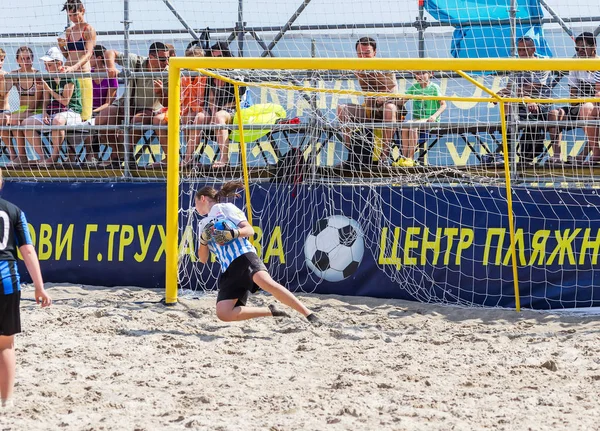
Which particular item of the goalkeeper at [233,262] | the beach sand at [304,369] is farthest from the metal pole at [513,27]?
the goalkeeper at [233,262]

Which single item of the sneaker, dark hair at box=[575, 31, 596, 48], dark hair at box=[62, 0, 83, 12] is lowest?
the sneaker

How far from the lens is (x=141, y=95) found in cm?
960

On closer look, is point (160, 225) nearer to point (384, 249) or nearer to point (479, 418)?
point (384, 249)

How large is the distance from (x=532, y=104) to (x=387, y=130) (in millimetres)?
1469

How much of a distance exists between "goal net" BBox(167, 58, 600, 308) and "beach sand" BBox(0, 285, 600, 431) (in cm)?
56

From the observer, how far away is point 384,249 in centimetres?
888

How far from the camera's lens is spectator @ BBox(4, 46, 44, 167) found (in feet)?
31.9

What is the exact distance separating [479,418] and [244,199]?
5102mm

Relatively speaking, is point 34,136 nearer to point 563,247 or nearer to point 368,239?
point 368,239

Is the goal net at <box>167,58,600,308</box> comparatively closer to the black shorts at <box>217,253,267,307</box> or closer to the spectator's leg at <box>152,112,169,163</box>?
the spectator's leg at <box>152,112,169,163</box>

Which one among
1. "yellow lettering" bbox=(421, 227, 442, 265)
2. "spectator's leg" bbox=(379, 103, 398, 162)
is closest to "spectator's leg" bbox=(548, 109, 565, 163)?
"yellow lettering" bbox=(421, 227, 442, 265)

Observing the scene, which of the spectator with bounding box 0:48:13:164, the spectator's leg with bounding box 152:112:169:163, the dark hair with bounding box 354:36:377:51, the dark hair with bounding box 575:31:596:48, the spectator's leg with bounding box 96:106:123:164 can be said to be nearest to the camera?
the dark hair with bounding box 575:31:596:48

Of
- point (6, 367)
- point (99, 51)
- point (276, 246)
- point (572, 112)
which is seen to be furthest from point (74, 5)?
point (6, 367)

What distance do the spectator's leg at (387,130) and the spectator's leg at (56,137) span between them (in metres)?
3.53
